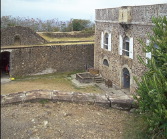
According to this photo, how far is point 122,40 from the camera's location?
16.0 m

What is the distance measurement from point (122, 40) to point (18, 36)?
10633mm

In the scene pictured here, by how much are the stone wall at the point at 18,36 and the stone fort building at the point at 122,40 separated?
21.0 ft

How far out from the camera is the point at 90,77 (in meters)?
19.0

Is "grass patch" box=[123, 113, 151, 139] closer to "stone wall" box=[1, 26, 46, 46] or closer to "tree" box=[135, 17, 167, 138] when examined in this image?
"tree" box=[135, 17, 167, 138]

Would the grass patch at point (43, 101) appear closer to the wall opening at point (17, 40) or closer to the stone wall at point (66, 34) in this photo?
the wall opening at point (17, 40)

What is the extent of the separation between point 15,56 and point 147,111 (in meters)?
16.1

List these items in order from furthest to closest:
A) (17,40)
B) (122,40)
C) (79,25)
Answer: (79,25), (17,40), (122,40)

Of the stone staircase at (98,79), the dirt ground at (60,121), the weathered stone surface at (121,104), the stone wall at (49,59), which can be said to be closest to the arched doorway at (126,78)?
the stone staircase at (98,79)

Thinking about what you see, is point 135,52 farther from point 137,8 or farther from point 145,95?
point 145,95

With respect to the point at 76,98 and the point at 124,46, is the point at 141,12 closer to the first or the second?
the point at 124,46

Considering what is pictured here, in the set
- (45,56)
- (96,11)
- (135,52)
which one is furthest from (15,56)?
(135,52)

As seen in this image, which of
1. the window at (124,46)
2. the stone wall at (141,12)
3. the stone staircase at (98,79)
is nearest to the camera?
the stone wall at (141,12)

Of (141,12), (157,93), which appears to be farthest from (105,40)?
(157,93)

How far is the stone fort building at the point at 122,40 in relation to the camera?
13.6 m
